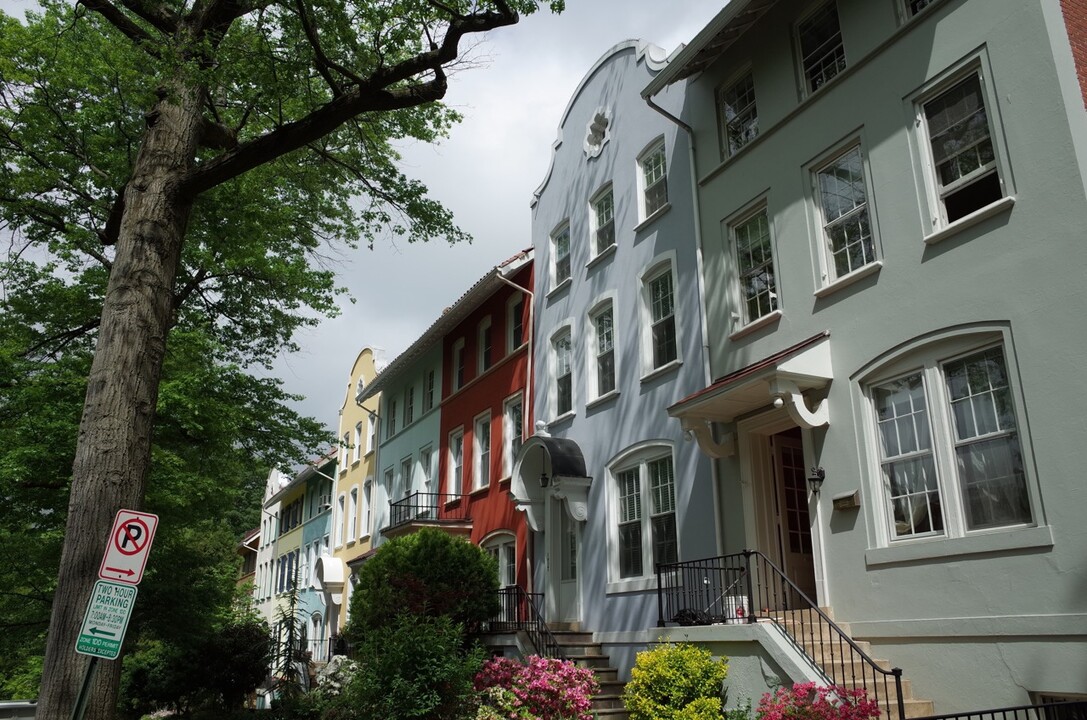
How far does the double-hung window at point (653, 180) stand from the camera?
15266 mm

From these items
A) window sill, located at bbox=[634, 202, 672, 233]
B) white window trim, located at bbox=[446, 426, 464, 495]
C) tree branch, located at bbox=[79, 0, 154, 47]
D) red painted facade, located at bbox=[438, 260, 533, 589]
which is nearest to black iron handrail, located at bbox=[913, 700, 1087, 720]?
window sill, located at bbox=[634, 202, 672, 233]

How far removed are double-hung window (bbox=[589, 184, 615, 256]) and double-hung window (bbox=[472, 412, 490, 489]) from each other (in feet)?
20.3

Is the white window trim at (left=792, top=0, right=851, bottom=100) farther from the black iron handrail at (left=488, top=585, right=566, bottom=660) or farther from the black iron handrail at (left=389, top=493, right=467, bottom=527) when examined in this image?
the black iron handrail at (left=389, top=493, right=467, bottom=527)

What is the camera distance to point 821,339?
10469 millimetres

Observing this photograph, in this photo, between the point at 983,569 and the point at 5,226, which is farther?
the point at 5,226

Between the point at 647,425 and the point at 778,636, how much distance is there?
5.72m

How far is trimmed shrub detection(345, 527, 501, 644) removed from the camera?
15235 mm

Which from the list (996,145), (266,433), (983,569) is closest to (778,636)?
(983,569)

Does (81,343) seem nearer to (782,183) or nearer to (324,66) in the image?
(324,66)

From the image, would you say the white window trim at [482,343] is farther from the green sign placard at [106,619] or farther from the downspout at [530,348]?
the green sign placard at [106,619]

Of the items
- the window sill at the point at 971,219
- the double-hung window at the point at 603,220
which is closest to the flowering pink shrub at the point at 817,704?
the window sill at the point at 971,219

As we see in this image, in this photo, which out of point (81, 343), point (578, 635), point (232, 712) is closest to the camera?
point (578, 635)

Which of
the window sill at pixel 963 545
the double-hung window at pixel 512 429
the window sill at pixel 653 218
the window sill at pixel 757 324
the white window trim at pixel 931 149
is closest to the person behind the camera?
the window sill at pixel 963 545

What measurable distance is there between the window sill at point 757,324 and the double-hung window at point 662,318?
1.94 m
